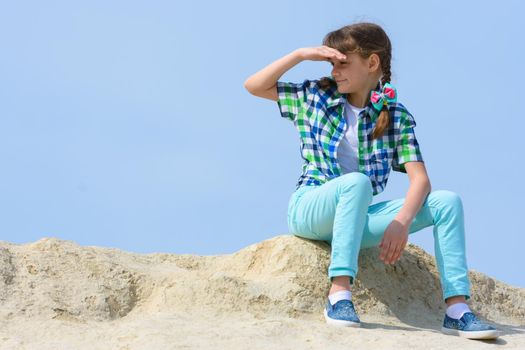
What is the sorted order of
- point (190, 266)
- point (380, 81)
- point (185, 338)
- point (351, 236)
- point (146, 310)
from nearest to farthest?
1. point (185, 338)
2. point (351, 236)
3. point (146, 310)
4. point (380, 81)
5. point (190, 266)

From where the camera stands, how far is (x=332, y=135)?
16.8 ft

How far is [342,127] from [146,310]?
1565 mm

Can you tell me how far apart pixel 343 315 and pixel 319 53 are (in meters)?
1.50

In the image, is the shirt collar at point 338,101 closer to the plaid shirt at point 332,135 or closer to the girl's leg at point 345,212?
the plaid shirt at point 332,135

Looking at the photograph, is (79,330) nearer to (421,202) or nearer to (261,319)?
(261,319)

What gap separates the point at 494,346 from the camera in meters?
4.54

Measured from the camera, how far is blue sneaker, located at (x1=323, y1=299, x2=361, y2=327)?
4.59 m

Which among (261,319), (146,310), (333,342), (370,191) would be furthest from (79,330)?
(370,191)

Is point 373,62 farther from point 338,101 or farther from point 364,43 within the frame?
point 338,101

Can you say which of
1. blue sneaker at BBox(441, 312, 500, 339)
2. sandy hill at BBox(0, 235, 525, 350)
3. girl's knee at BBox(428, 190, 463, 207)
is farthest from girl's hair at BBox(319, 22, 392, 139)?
blue sneaker at BBox(441, 312, 500, 339)

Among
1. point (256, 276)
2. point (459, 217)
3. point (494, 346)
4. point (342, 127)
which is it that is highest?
point (342, 127)

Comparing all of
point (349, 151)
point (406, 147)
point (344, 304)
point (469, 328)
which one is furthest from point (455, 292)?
point (349, 151)

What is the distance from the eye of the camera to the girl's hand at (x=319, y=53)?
196 inches

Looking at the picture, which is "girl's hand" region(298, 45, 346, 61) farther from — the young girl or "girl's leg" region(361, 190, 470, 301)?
"girl's leg" region(361, 190, 470, 301)
